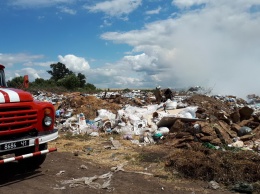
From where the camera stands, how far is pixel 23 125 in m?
5.72

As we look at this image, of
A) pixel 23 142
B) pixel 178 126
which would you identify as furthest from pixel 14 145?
pixel 178 126

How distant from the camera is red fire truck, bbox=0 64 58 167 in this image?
5395 millimetres

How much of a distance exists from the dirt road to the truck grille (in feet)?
3.39

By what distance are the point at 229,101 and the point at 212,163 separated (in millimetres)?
14897

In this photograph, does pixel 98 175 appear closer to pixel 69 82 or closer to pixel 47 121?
pixel 47 121

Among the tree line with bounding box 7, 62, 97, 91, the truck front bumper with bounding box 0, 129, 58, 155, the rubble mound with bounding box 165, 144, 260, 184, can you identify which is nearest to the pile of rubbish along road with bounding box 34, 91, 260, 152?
the rubble mound with bounding box 165, 144, 260, 184

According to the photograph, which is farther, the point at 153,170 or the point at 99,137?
the point at 99,137

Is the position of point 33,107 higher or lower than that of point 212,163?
higher

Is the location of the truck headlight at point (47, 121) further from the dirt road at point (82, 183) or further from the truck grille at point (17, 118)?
the dirt road at point (82, 183)

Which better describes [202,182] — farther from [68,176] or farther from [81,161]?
[81,161]

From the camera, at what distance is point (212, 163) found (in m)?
6.08

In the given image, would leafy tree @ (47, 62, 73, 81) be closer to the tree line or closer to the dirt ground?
the tree line

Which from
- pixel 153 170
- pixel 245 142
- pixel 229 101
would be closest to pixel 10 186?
pixel 153 170

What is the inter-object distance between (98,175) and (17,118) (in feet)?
6.21
